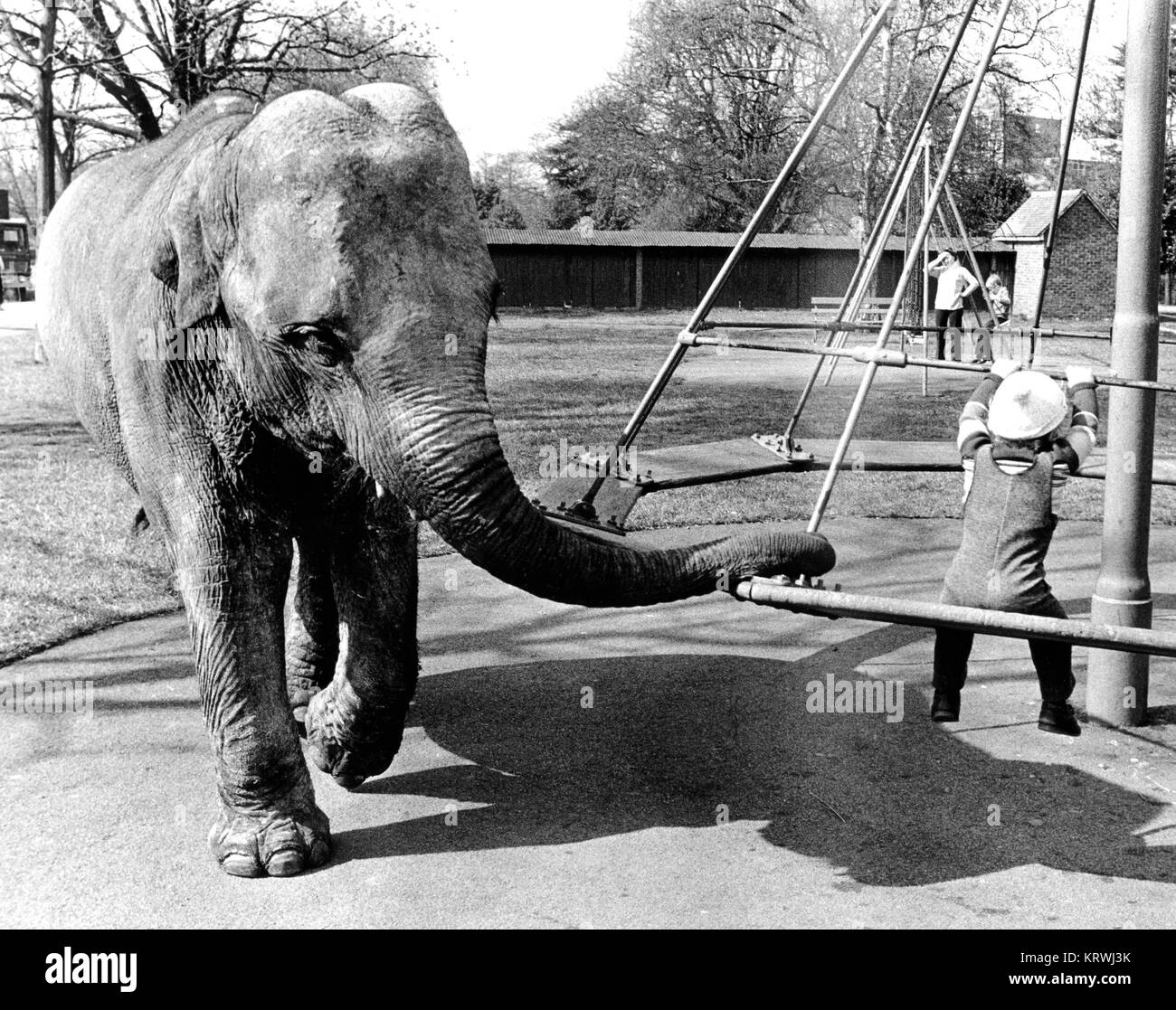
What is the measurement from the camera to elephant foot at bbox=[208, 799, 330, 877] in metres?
4.50

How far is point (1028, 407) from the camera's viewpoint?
5.50 metres

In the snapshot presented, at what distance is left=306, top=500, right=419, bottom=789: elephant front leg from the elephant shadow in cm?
23

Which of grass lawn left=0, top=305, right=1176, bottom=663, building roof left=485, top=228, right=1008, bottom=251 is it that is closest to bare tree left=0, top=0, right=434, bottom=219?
grass lawn left=0, top=305, right=1176, bottom=663

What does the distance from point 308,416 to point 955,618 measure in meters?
1.98

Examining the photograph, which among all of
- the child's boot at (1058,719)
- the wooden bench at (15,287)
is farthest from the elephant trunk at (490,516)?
the wooden bench at (15,287)

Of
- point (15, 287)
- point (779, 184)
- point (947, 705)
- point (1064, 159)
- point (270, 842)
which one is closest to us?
point (270, 842)

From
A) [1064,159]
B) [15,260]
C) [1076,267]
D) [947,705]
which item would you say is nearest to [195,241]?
[947,705]

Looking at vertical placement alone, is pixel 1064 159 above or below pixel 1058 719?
above

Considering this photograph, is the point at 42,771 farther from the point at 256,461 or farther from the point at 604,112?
the point at 604,112

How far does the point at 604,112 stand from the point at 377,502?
51.6 m

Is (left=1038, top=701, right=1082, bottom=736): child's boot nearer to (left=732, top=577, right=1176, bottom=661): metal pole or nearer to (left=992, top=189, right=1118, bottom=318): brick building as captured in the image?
(left=732, top=577, right=1176, bottom=661): metal pole

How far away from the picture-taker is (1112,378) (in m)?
5.57

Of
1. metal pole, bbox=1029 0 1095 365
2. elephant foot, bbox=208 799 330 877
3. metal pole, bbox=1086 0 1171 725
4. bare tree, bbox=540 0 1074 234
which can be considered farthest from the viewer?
bare tree, bbox=540 0 1074 234

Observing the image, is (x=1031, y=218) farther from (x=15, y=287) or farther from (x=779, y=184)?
(x=779, y=184)
